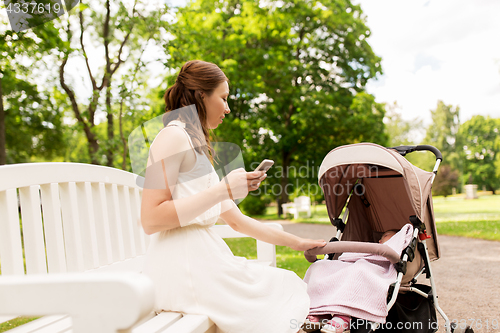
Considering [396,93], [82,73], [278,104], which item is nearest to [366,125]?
[278,104]

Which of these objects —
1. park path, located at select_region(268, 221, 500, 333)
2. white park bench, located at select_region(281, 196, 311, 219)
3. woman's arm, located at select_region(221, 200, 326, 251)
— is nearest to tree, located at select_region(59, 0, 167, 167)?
woman's arm, located at select_region(221, 200, 326, 251)

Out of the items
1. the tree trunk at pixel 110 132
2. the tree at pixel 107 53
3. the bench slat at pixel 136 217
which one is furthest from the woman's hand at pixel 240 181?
the tree trunk at pixel 110 132

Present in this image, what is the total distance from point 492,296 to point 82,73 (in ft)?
31.7

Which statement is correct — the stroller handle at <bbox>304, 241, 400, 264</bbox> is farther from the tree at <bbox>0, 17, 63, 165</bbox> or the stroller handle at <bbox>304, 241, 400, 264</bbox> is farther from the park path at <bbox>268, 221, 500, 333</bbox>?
the tree at <bbox>0, 17, 63, 165</bbox>

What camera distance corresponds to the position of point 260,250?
263 cm

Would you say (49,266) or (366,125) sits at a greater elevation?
(366,125)

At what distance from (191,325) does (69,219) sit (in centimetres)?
119

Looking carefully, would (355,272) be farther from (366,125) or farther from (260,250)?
(366,125)

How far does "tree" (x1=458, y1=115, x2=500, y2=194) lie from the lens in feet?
108

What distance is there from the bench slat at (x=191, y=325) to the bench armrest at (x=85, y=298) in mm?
543

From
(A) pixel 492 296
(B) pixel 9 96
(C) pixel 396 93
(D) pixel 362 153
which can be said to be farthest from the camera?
(C) pixel 396 93

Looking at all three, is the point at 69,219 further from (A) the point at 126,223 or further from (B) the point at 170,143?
(B) the point at 170,143

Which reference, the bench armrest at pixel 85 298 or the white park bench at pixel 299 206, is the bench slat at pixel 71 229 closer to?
the bench armrest at pixel 85 298

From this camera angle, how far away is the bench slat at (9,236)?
179 cm
